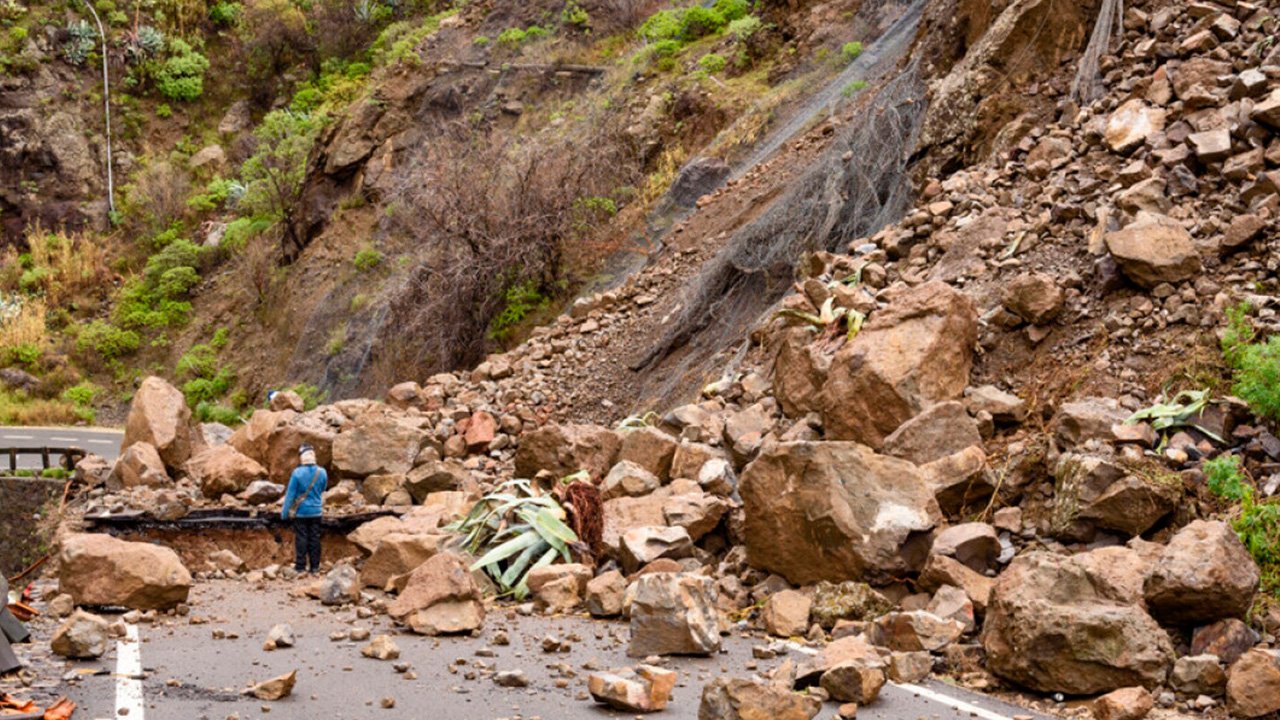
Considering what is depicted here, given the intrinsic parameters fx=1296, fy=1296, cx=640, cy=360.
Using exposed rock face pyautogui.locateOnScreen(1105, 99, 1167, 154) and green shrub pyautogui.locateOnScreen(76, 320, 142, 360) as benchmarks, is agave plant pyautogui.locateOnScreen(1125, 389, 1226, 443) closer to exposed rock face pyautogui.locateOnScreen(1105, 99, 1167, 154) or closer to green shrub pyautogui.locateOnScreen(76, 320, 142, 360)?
exposed rock face pyautogui.locateOnScreen(1105, 99, 1167, 154)

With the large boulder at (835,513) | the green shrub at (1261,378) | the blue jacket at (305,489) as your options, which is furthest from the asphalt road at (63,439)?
the green shrub at (1261,378)

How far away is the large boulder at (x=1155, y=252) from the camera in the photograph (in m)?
9.05

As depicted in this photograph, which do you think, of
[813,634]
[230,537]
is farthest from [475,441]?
[813,634]

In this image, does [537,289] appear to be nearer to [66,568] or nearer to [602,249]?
[602,249]

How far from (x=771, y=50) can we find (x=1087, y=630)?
19.3 meters

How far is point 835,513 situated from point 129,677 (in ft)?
12.9

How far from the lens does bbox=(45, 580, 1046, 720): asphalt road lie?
5.70 metres

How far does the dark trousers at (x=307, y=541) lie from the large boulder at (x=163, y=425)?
3784 mm

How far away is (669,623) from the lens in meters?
6.68

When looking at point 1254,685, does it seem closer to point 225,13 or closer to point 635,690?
point 635,690

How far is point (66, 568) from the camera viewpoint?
7.93 m

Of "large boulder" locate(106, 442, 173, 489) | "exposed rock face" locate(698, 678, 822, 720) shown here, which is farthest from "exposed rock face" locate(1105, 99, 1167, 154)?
"large boulder" locate(106, 442, 173, 489)

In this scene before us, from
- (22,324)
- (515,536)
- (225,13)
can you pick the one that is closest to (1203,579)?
(515,536)

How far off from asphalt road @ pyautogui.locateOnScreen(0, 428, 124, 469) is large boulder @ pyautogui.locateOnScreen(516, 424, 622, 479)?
11754 mm
